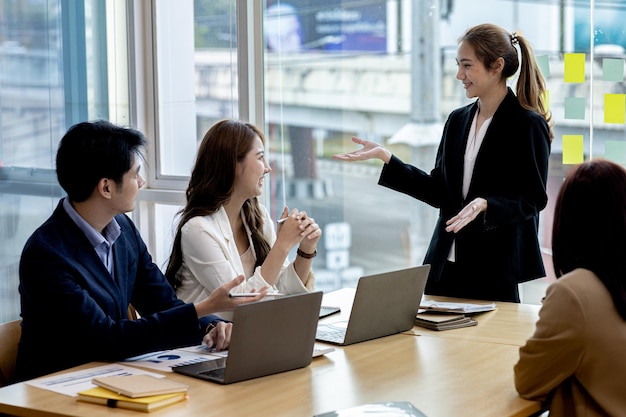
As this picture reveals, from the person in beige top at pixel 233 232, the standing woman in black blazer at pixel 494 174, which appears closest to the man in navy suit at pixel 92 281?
the person in beige top at pixel 233 232

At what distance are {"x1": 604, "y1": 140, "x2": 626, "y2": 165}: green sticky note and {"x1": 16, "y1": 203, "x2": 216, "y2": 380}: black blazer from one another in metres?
2.12

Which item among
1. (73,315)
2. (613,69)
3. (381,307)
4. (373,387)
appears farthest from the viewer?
(613,69)

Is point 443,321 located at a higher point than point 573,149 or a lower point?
lower

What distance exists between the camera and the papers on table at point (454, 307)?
272 cm

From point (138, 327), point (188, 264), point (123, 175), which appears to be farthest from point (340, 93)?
point (138, 327)

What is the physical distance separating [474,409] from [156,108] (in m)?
3.28

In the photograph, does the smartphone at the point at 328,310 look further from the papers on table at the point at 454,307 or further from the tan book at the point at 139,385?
the tan book at the point at 139,385

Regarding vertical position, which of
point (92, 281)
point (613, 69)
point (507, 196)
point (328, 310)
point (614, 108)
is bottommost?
point (328, 310)

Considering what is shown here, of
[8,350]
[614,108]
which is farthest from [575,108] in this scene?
[8,350]

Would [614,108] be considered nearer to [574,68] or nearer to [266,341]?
[574,68]

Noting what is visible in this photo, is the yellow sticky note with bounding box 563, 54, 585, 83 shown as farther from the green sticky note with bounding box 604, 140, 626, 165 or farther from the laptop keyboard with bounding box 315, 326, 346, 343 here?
the laptop keyboard with bounding box 315, 326, 346, 343

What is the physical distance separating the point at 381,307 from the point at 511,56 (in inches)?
48.1

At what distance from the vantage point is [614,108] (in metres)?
3.57

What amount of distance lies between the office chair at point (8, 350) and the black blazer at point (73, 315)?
44 millimetres
